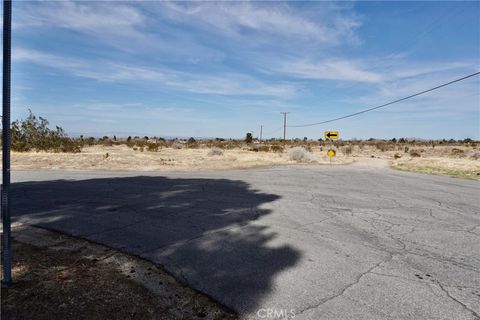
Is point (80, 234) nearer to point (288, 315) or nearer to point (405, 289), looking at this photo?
point (288, 315)

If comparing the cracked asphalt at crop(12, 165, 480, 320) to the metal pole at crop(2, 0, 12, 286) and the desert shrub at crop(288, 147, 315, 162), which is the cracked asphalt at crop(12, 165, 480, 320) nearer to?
the metal pole at crop(2, 0, 12, 286)

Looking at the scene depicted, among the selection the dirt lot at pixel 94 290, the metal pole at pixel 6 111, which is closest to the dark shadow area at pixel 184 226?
the dirt lot at pixel 94 290

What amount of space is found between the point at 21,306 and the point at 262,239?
3.91m

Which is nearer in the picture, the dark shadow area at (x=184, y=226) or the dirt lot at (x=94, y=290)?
the dirt lot at (x=94, y=290)

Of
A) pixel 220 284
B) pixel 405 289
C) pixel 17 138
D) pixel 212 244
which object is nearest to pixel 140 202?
pixel 212 244

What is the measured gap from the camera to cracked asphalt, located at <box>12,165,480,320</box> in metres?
4.21

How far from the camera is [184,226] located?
7.44 metres

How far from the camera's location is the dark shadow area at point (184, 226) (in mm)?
4836

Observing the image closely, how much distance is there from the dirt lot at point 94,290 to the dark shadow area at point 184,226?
297mm

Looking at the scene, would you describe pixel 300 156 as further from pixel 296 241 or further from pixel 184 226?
pixel 296 241

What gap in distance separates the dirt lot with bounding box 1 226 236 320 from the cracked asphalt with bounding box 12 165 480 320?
0.31 m

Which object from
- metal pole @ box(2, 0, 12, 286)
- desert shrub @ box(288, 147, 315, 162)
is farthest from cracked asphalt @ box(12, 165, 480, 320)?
desert shrub @ box(288, 147, 315, 162)

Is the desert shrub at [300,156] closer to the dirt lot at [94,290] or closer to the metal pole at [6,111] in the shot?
the dirt lot at [94,290]

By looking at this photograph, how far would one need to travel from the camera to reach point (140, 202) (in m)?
10.1
